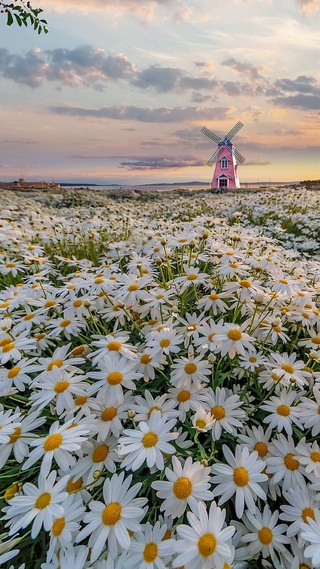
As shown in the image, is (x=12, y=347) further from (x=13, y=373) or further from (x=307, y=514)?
(x=307, y=514)

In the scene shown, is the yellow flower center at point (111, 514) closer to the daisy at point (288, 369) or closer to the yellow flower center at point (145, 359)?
the yellow flower center at point (145, 359)

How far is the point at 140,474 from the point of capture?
1.92 metres

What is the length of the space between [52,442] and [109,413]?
0.31m

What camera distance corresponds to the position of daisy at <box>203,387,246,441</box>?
184cm

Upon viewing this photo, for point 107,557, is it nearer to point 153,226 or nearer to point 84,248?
point 84,248

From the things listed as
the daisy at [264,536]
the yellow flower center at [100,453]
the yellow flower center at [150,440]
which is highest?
the yellow flower center at [150,440]

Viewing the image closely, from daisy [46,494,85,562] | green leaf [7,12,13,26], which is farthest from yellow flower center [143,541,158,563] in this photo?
green leaf [7,12,13,26]

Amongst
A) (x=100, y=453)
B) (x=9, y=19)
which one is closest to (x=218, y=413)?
(x=100, y=453)

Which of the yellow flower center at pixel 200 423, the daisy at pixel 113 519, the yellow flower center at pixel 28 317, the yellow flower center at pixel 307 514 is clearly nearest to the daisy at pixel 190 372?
the yellow flower center at pixel 200 423

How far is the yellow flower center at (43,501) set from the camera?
5.03 feet

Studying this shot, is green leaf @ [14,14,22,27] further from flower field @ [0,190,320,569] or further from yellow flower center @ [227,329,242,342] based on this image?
yellow flower center @ [227,329,242,342]

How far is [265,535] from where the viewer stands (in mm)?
1618

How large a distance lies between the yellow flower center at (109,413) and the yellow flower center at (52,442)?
0.81ft

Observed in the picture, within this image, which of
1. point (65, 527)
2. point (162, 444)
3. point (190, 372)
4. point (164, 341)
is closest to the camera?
point (65, 527)
